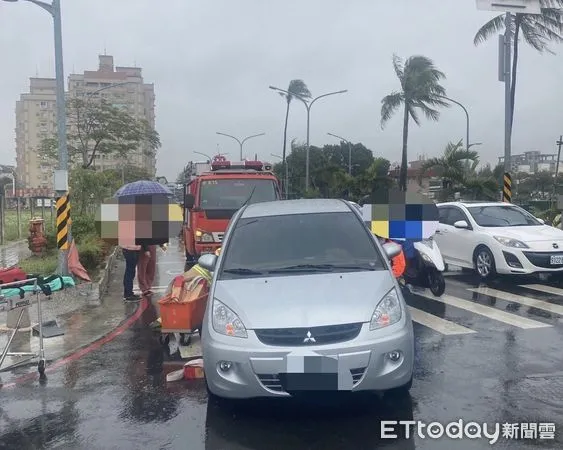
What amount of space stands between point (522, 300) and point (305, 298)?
20.2 feet

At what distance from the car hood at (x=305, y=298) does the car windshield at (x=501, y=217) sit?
743cm

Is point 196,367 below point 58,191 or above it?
below

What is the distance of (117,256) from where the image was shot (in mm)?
17922

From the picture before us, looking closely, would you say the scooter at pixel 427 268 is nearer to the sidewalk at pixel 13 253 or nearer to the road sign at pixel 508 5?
the road sign at pixel 508 5

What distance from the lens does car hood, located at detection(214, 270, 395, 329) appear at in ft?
15.1

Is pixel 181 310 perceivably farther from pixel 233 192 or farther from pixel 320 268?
pixel 233 192

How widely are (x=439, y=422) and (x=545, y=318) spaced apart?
4.37m

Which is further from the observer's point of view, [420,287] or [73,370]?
[420,287]

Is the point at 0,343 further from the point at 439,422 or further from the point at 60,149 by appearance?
the point at 439,422

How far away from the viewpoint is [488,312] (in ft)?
29.1

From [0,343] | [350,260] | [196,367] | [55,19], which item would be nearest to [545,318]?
[350,260]

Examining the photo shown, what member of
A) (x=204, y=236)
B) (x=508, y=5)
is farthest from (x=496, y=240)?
(x=508, y=5)

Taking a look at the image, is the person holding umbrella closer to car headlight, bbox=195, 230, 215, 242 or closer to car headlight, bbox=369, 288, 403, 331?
car headlight, bbox=195, 230, 215, 242

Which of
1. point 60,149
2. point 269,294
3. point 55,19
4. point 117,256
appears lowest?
point 117,256
